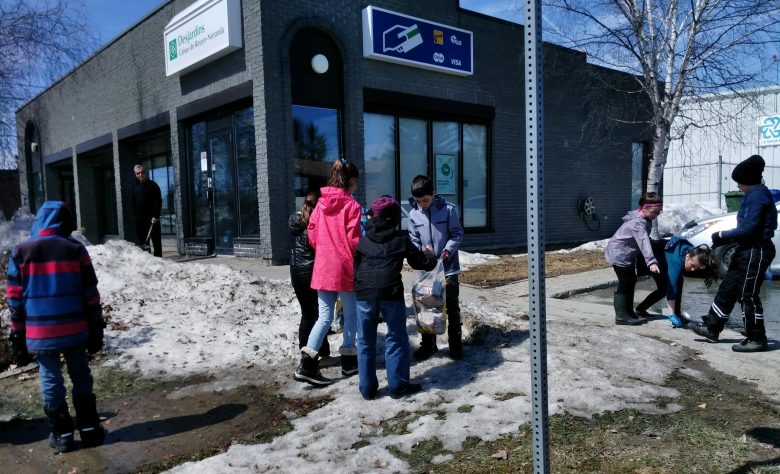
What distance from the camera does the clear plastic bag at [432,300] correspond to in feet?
15.0

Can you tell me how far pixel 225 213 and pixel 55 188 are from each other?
1356 centimetres

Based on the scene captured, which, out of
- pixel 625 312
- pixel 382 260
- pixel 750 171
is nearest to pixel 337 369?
pixel 382 260

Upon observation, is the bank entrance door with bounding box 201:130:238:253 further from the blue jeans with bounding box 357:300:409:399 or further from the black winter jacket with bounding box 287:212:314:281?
the blue jeans with bounding box 357:300:409:399

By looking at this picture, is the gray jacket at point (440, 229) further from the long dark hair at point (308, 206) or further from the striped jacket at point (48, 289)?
the striped jacket at point (48, 289)

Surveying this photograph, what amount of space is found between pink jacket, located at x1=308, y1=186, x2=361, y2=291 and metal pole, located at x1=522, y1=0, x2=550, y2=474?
2339 millimetres

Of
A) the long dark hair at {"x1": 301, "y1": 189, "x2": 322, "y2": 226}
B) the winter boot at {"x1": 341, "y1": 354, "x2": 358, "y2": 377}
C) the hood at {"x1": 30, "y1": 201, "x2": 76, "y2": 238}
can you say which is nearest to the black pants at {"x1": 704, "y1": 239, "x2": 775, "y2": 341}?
the winter boot at {"x1": 341, "y1": 354, "x2": 358, "y2": 377}

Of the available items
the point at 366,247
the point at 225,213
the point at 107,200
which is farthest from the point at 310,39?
the point at 107,200

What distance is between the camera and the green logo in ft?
37.9

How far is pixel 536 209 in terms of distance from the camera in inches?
84.4

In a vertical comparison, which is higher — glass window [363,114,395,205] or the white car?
glass window [363,114,395,205]

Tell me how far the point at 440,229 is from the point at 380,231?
30.3 inches

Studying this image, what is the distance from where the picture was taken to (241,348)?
5453 mm

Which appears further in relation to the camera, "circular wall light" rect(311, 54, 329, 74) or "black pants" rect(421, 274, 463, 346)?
"circular wall light" rect(311, 54, 329, 74)

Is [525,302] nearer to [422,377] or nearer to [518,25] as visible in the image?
[422,377]
